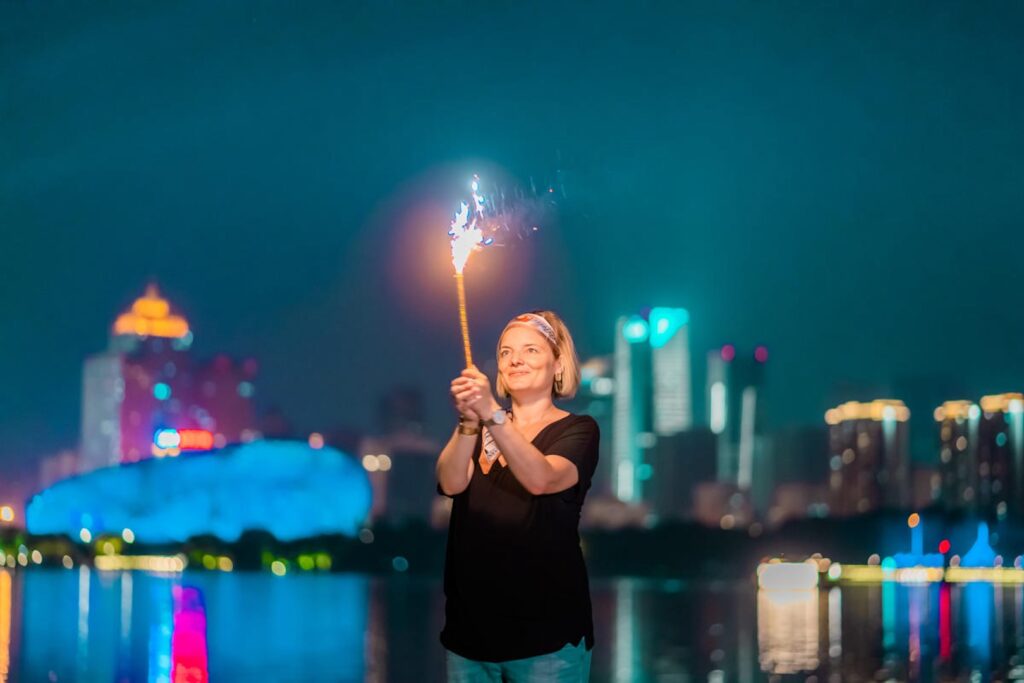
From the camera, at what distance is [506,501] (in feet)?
13.0

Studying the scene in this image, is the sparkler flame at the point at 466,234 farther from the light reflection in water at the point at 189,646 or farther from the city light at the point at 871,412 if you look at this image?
the city light at the point at 871,412

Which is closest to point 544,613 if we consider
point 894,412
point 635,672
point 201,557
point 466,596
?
point 466,596

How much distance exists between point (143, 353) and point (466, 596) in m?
151

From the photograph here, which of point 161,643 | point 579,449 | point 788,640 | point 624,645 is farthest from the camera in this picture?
point 788,640

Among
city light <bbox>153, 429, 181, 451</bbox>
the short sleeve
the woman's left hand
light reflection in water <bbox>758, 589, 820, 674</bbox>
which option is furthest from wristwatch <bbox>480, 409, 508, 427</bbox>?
city light <bbox>153, 429, 181, 451</bbox>

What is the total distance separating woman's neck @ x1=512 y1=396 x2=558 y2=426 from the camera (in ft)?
13.8

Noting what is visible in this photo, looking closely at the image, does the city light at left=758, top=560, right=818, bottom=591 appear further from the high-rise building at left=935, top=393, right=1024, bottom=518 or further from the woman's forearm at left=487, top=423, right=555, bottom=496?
the woman's forearm at left=487, top=423, right=555, bottom=496

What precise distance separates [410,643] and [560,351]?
1569 cm

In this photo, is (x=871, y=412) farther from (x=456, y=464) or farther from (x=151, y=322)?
(x=456, y=464)

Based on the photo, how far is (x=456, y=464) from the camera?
13.0 ft

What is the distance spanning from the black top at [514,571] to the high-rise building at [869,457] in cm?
13344

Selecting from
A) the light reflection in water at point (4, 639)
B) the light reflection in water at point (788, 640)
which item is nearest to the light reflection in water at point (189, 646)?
the light reflection in water at point (4, 639)

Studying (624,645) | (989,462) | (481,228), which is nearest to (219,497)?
(989,462)

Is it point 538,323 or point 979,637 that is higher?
→ point 538,323
